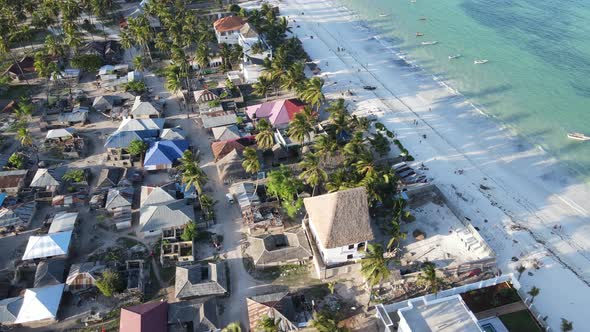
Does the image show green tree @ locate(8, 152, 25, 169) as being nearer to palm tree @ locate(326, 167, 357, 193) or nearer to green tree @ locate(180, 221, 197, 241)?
green tree @ locate(180, 221, 197, 241)

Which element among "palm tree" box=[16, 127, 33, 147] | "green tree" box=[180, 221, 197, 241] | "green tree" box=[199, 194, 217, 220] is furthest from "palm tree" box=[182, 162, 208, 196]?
"palm tree" box=[16, 127, 33, 147]

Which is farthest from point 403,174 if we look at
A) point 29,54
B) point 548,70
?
point 29,54

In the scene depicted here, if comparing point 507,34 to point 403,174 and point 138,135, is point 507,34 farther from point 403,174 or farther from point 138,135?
point 138,135

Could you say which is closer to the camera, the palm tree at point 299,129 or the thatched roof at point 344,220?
the thatched roof at point 344,220

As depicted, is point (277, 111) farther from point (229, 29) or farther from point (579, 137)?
point (579, 137)

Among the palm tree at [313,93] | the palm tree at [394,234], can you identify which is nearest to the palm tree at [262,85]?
the palm tree at [313,93]

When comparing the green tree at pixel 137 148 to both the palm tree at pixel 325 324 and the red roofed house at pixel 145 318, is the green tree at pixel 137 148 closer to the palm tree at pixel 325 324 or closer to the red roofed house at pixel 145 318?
the red roofed house at pixel 145 318
